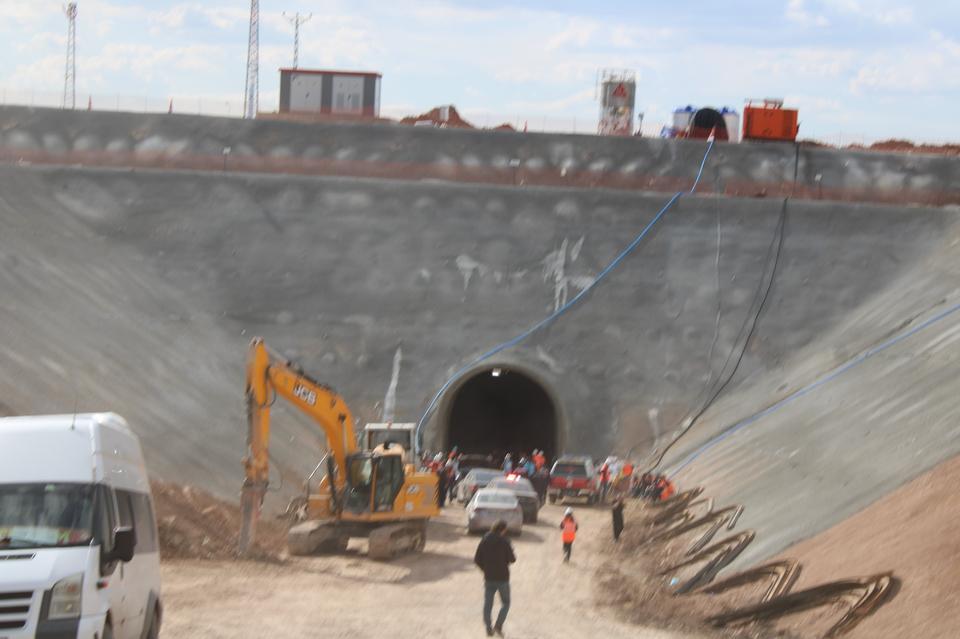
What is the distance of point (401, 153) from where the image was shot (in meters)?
47.8

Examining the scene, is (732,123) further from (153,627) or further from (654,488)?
(153,627)

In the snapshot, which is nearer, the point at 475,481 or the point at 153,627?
the point at 153,627

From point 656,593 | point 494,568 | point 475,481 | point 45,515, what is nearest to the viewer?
point 45,515

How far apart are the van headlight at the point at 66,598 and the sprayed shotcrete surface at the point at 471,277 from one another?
94.2 ft

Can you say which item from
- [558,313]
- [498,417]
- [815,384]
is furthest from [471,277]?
[498,417]

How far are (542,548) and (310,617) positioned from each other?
11410 millimetres

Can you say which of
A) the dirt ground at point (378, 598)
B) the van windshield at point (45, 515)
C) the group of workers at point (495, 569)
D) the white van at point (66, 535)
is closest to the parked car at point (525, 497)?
the dirt ground at point (378, 598)

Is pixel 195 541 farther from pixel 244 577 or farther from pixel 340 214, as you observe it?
pixel 340 214

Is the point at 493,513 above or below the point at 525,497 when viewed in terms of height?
above

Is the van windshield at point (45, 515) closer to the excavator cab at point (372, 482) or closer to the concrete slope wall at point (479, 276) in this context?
the excavator cab at point (372, 482)

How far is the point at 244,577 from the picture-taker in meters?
23.6

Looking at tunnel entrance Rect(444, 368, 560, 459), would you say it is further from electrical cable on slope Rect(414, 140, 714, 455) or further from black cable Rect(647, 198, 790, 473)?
black cable Rect(647, 198, 790, 473)

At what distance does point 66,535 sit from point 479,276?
111ft


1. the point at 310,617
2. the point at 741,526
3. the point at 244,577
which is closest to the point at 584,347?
the point at 741,526
